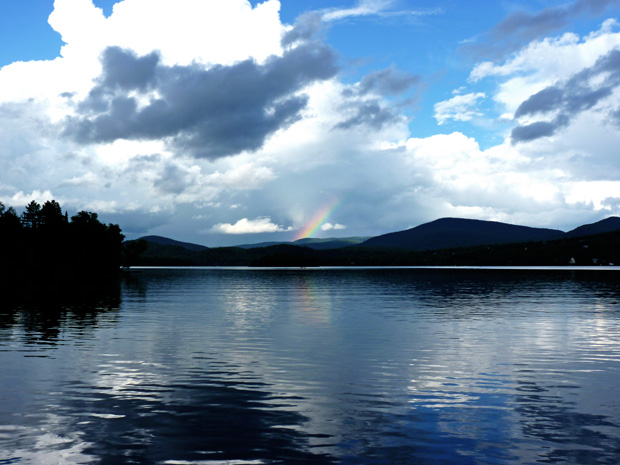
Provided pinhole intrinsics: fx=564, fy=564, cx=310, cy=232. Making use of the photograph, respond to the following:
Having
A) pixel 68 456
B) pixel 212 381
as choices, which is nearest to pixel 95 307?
pixel 212 381

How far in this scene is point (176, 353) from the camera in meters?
39.5

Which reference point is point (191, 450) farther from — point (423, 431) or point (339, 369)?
point (339, 369)

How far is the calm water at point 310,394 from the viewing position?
60.7 ft

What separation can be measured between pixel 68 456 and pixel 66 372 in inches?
619

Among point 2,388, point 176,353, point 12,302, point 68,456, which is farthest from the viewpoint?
point 12,302

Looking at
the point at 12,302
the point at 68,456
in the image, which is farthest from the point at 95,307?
the point at 68,456

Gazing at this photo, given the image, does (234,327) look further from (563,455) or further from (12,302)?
(12,302)

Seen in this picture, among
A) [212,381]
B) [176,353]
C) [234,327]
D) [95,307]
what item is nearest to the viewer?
[212,381]

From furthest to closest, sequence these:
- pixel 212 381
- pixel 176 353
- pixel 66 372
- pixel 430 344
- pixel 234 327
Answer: pixel 234 327 < pixel 430 344 < pixel 176 353 < pixel 66 372 < pixel 212 381

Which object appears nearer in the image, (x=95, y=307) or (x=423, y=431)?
(x=423, y=431)

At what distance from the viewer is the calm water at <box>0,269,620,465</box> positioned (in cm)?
1850

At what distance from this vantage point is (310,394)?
87.3 ft

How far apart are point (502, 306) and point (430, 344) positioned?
1710 inches

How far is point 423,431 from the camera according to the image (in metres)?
20.5
